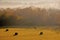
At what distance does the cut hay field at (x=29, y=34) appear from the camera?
4.17ft

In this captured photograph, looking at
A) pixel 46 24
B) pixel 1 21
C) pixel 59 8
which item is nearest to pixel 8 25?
pixel 1 21

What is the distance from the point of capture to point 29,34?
1.29 meters

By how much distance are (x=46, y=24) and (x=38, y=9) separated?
14cm

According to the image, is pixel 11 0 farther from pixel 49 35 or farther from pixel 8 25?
pixel 49 35

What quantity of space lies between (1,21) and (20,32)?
192 millimetres

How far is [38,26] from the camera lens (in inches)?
51.5

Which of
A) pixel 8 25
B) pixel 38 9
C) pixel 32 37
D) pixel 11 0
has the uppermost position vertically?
pixel 11 0

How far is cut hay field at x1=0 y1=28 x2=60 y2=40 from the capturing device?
1.27m

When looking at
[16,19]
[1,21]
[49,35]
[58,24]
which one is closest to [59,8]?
[58,24]

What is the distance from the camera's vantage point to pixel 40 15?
4.32 feet

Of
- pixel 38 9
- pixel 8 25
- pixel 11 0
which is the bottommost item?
pixel 8 25

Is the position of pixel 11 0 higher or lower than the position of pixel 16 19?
higher

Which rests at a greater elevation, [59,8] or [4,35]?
[59,8]

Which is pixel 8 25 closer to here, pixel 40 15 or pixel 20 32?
pixel 20 32
